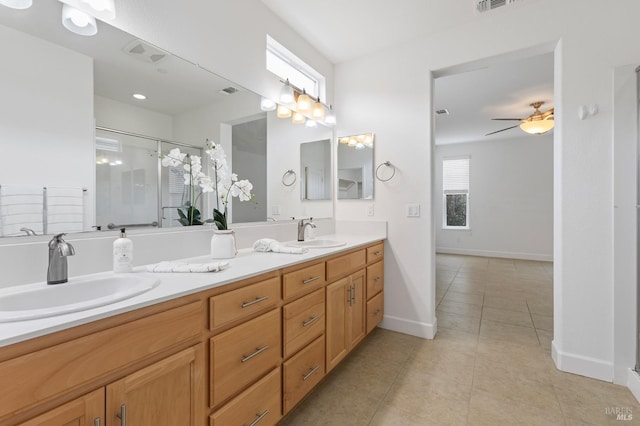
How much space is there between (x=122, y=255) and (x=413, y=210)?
2.18m

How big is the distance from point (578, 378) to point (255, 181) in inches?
102

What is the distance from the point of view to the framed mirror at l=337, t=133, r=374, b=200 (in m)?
2.80

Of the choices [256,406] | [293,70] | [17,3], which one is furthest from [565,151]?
[17,3]

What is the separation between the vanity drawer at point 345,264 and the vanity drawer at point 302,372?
1.29 ft

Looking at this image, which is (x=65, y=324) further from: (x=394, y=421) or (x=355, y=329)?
(x=355, y=329)

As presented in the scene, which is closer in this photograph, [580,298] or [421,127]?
[580,298]

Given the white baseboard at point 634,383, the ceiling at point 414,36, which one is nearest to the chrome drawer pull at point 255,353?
the white baseboard at point 634,383

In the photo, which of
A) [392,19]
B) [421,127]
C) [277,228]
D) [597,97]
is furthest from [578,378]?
[392,19]

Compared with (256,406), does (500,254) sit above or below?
below

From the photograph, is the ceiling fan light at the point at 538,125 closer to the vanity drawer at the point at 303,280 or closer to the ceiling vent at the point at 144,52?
the vanity drawer at the point at 303,280

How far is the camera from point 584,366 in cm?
192

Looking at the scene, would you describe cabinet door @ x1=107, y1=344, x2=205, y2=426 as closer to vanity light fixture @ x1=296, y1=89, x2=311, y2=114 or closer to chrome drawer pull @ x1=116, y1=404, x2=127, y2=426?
chrome drawer pull @ x1=116, y1=404, x2=127, y2=426

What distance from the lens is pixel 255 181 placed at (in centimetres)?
207

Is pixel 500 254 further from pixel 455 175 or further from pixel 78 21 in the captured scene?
pixel 78 21
